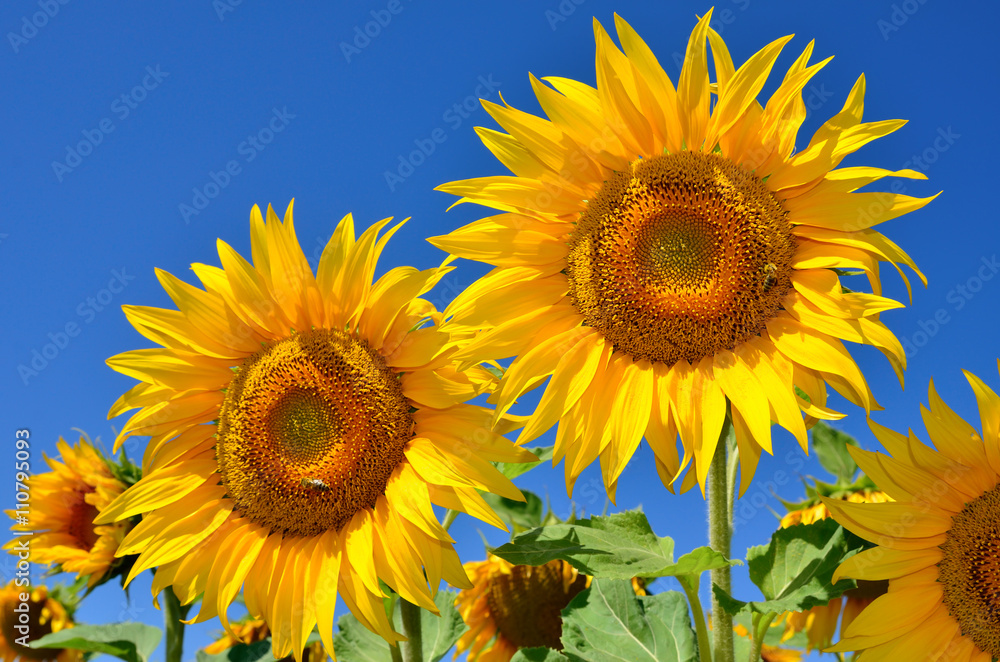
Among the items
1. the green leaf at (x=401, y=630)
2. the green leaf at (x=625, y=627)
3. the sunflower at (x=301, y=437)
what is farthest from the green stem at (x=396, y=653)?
the green leaf at (x=625, y=627)

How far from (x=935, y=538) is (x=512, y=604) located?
2.62 metres

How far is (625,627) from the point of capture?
11.5 feet

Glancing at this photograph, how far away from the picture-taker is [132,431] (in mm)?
3701

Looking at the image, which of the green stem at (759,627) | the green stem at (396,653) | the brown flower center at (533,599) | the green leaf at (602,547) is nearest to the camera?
the green leaf at (602,547)

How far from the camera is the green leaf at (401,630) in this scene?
396cm

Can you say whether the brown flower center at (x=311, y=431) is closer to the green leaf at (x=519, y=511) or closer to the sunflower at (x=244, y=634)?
the green leaf at (x=519, y=511)

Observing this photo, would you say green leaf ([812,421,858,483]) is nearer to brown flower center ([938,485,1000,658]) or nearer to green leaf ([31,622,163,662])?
brown flower center ([938,485,1000,658])

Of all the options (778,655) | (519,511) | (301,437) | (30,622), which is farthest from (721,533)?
(30,622)

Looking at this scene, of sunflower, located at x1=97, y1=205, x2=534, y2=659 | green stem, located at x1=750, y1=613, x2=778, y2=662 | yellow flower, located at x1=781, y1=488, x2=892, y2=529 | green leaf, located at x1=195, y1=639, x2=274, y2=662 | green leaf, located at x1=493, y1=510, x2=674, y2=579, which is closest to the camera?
green leaf, located at x1=493, y1=510, x2=674, y2=579

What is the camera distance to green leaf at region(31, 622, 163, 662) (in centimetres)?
453

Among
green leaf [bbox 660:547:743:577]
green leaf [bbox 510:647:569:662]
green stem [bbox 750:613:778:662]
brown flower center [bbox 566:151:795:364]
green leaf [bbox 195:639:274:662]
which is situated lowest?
green stem [bbox 750:613:778:662]

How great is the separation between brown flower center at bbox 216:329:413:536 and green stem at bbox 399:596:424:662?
51 centimetres

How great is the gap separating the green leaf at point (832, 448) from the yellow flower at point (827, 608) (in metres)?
0.27

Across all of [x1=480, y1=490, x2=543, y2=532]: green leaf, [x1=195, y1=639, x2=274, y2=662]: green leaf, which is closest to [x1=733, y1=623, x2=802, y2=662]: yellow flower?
[x1=480, y1=490, x2=543, y2=532]: green leaf
